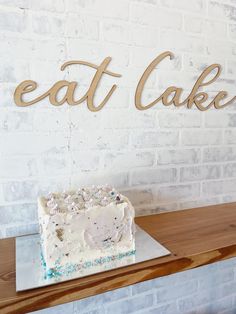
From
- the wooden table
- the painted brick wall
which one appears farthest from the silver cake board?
the painted brick wall

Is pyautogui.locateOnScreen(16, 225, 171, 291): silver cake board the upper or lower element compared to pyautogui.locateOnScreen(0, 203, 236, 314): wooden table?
upper

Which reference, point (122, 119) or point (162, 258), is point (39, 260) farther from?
point (122, 119)

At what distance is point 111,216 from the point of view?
0.76m

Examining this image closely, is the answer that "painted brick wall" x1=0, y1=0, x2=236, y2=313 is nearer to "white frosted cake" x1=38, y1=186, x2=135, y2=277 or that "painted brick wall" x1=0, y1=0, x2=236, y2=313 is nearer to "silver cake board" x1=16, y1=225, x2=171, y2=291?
"silver cake board" x1=16, y1=225, x2=171, y2=291

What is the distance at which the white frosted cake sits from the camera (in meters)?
0.71

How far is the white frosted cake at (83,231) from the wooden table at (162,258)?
0.05m

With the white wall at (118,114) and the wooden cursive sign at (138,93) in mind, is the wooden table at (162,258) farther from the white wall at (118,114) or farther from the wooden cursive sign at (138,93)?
the wooden cursive sign at (138,93)

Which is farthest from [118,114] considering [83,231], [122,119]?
[83,231]

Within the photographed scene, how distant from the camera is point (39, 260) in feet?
2.56

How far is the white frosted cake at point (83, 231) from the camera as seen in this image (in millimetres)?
706

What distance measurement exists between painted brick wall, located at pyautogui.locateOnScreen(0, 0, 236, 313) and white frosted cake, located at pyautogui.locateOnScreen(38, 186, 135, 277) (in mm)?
224

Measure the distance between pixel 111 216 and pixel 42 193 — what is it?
34 centimetres

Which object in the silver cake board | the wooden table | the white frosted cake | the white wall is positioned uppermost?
the white wall

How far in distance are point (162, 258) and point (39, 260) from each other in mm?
346
